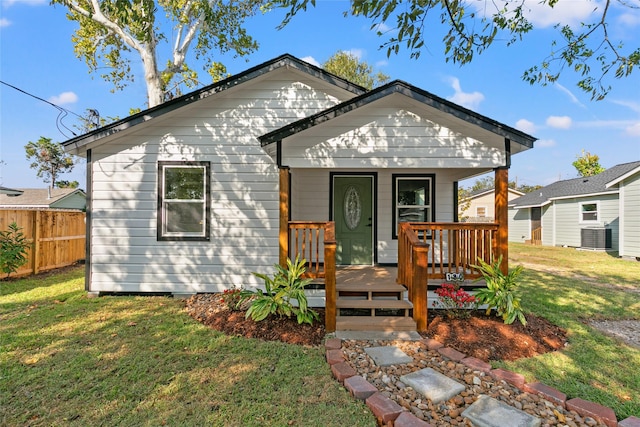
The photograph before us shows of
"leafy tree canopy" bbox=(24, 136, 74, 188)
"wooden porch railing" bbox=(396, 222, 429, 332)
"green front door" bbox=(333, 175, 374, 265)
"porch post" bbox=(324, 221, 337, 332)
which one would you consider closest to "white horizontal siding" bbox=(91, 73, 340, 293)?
"green front door" bbox=(333, 175, 374, 265)

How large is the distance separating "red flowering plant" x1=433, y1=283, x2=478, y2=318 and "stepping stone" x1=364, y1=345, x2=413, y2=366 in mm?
1409

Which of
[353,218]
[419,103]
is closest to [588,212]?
[353,218]

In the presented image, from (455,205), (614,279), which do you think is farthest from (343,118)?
(614,279)

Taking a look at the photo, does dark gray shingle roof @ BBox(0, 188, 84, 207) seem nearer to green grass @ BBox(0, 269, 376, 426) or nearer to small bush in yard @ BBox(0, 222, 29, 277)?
small bush in yard @ BBox(0, 222, 29, 277)

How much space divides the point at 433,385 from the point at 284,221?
3145 mm

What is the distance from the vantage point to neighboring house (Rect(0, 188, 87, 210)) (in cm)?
1898

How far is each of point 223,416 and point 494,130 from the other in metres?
5.28

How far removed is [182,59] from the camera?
1238 centimetres

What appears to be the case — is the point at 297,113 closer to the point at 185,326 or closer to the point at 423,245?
the point at 423,245

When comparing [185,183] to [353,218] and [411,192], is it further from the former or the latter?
[411,192]

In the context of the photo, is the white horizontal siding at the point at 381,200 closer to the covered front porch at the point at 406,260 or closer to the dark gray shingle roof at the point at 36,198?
the covered front porch at the point at 406,260

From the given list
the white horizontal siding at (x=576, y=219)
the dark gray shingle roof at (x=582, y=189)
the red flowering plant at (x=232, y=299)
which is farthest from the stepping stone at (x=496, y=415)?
the white horizontal siding at (x=576, y=219)

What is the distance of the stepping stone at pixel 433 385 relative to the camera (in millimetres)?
2781

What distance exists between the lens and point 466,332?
165 inches
